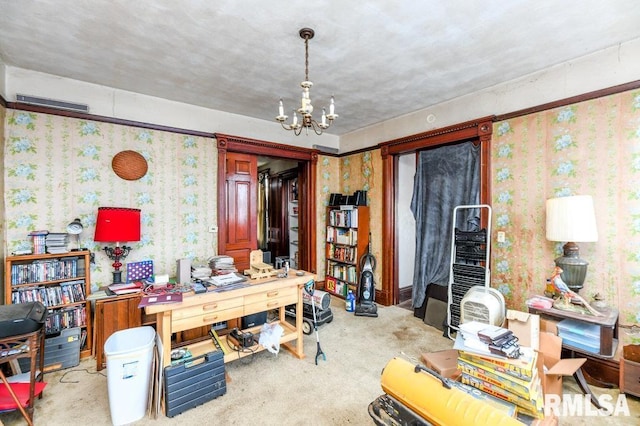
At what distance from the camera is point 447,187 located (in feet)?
12.6

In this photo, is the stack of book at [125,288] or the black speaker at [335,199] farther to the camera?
the black speaker at [335,199]

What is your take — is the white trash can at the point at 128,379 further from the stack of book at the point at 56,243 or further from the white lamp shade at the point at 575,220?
the white lamp shade at the point at 575,220

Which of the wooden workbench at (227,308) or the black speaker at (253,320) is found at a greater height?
the wooden workbench at (227,308)

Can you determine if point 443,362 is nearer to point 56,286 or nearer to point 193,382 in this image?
point 193,382

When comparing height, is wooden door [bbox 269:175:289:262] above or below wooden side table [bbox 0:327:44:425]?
above

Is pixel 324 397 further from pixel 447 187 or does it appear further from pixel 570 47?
pixel 570 47

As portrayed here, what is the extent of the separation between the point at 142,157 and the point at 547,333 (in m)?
4.46

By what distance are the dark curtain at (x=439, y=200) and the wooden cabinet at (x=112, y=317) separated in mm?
3429

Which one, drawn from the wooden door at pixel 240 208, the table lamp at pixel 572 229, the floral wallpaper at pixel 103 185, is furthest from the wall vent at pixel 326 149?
the table lamp at pixel 572 229

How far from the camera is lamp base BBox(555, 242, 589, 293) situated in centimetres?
251

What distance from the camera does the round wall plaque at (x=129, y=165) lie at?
3.32 metres

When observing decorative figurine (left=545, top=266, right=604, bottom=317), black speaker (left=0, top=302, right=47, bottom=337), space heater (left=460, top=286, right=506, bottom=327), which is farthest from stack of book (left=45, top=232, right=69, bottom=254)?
decorative figurine (left=545, top=266, right=604, bottom=317)

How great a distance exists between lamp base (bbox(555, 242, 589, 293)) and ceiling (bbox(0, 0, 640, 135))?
1.78 metres

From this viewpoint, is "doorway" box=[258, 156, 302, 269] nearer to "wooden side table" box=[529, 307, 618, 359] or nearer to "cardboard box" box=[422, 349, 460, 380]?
"cardboard box" box=[422, 349, 460, 380]
